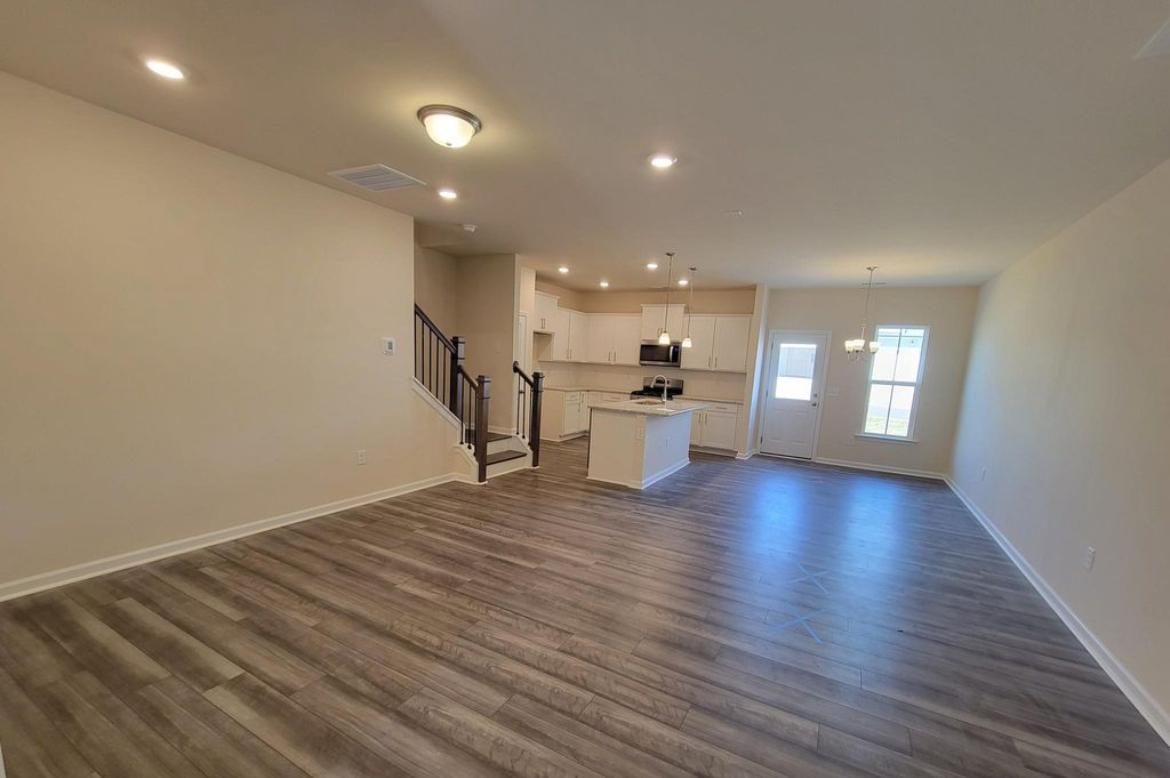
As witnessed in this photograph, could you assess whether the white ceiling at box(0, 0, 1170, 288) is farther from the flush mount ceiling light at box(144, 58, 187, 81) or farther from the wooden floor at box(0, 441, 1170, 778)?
the wooden floor at box(0, 441, 1170, 778)

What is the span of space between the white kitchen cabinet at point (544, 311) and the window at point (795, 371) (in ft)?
12.9

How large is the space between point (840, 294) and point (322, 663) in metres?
7.74

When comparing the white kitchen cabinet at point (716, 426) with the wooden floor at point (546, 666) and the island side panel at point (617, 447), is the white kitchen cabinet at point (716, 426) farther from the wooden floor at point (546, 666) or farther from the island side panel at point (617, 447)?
the wooden floor at point (546, 666)

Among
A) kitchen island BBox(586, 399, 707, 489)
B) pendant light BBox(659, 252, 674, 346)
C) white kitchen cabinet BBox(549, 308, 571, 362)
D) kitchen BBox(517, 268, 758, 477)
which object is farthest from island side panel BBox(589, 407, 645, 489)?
white kitchen cabinet BBox(549, 308, 571, 362)

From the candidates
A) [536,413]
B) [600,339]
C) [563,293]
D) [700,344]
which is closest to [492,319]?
[536,413]

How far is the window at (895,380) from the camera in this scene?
661 cm

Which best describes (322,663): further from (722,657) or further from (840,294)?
(840,294)

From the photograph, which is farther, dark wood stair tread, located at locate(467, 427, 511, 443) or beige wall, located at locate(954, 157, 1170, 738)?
dark wood stair tread, located at locate(467, 427, 511, 443)

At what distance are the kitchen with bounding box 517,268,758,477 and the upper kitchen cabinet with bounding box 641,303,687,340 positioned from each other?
0.02 m

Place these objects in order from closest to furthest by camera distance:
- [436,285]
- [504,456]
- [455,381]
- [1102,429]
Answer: [1102,429]
[455,381]
[504,456]
[436,285]

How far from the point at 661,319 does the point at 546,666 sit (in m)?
6.57

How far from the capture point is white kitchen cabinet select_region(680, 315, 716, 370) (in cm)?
765

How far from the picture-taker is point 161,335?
9.46ft

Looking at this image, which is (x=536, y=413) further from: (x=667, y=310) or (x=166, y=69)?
(x=166, y=69)
